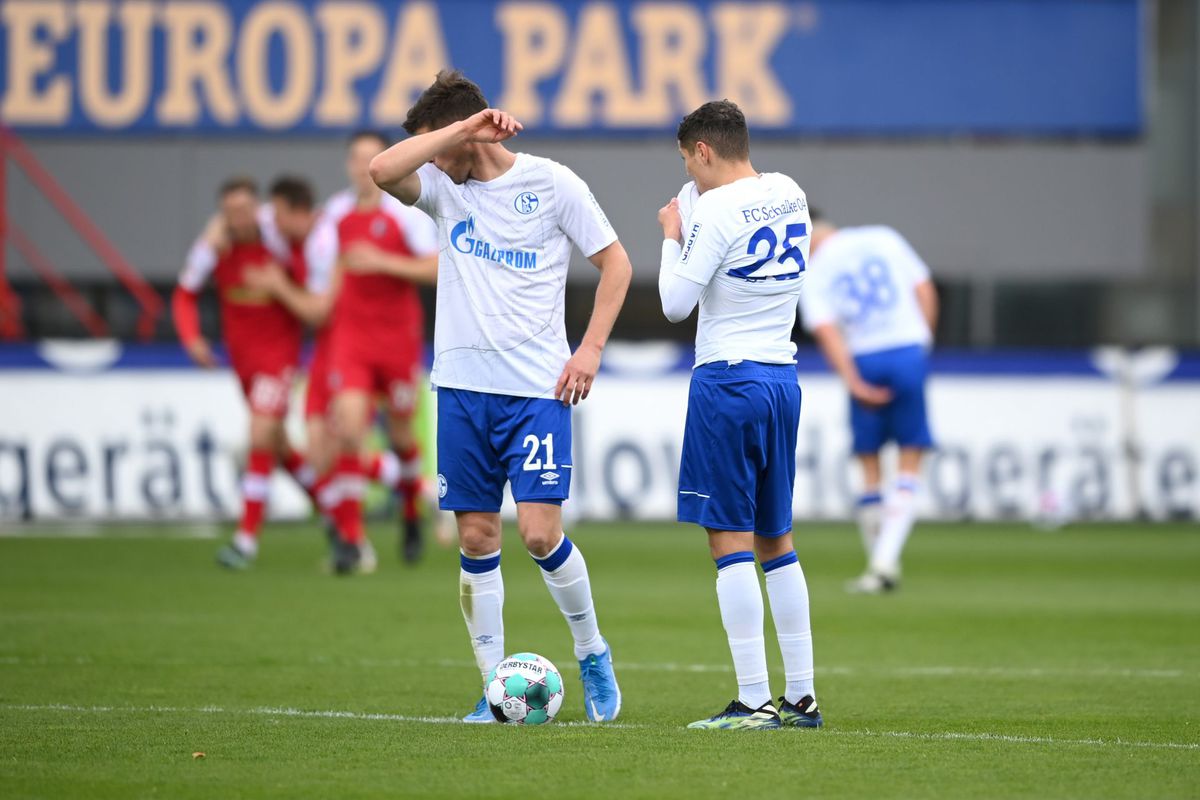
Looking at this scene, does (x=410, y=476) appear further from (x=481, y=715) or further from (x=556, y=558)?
(x=481, y=715)

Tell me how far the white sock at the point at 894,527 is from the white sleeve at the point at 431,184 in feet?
17.6

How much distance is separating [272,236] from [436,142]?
652 cm

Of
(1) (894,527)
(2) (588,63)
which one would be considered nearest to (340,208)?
(1) (894,527)

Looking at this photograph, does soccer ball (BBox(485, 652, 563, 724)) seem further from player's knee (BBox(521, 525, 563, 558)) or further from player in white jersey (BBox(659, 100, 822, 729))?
player in white jersey (BBox(659, 100, 822, 729))

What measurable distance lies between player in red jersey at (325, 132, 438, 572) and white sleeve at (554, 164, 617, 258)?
5.14 meters

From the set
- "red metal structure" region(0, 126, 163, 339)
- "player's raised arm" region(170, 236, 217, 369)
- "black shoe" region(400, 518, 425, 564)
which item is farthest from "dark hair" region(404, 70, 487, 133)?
"red metal structure" region(0, 126, 163, 339)

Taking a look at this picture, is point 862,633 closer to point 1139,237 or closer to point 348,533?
point 348,533

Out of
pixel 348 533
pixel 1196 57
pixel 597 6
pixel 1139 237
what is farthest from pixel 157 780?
pixel 1196 57

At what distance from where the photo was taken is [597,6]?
19.7m

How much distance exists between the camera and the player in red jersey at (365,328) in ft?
38.8

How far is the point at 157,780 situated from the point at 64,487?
11235 mm

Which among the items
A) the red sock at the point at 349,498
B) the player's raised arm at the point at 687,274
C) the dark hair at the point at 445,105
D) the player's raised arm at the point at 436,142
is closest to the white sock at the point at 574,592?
the player's raised arm at the point at 687,274

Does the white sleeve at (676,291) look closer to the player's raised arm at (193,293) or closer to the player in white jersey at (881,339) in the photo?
the player in white jersey at (881,339)

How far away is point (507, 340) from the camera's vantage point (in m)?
6.49
